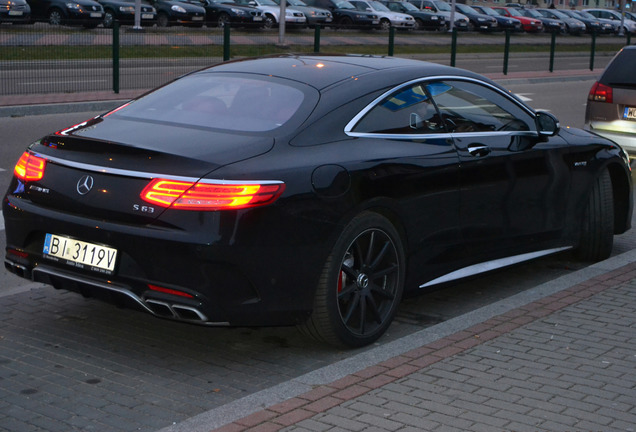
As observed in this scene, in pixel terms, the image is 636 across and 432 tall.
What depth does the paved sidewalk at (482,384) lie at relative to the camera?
4203 mm

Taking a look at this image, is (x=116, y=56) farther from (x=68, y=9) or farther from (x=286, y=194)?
(x=286, y=194)

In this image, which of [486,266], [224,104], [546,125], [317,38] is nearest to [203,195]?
[224,104]

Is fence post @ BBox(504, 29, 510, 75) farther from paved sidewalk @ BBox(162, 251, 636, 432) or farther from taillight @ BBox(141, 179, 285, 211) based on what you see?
taillight @ BBox(141, 179, 285, 211)

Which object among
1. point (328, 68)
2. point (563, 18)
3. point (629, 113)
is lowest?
point (629, 113)

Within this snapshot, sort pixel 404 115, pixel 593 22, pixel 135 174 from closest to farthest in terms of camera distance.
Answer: pixel 135 174
pixel 404 115
pixel 593 22

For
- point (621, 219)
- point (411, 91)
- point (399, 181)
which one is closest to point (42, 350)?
point (399, 181)

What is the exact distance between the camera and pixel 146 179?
4750 mm

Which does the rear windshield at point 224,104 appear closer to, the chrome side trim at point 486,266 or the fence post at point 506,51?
the chrome side trim at point 486,266

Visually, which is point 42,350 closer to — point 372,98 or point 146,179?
point 146,179

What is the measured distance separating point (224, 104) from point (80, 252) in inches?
46.5

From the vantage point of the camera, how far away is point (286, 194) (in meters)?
4.82

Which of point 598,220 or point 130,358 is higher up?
point 598,220

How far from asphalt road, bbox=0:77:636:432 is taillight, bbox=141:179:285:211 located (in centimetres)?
87

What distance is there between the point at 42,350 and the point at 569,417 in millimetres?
2667
